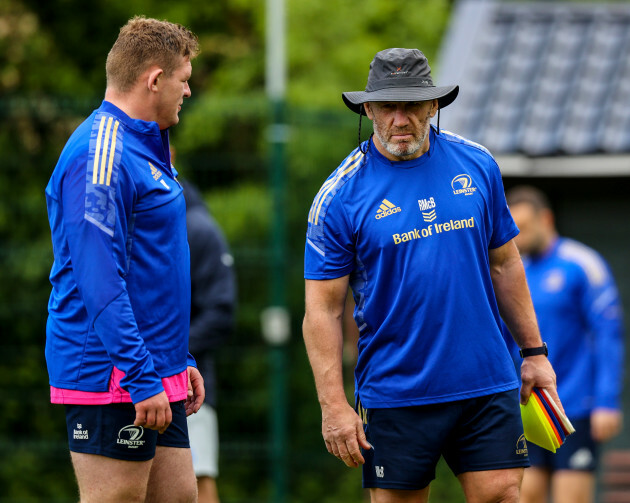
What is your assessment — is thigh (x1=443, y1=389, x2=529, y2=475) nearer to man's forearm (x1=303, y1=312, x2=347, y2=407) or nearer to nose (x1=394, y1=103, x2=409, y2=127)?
man's forearm (x1=303, y1=312, x2=347, y2=407)

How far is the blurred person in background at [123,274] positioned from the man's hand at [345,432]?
1.97 feet

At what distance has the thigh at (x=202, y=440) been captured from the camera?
654cm

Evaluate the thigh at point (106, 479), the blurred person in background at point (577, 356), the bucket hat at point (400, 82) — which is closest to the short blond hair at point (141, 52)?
the bucket hat at point (400, 82)

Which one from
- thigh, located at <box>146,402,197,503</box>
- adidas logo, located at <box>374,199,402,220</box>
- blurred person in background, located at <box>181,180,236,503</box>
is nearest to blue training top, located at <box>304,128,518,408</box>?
adidas logo, located at <box>374,199,402,220</box>

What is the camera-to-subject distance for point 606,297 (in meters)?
7.64

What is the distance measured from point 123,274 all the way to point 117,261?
0.06 m

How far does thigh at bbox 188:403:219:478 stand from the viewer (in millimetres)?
6535

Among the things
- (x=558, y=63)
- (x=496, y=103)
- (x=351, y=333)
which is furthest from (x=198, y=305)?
(x=558, y=63)

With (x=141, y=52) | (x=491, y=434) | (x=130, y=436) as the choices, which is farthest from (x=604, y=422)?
(x=141, y=52)

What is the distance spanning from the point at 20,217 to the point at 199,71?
6.51 metres

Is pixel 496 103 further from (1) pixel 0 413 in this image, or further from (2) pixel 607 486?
(1) pixel 0 413

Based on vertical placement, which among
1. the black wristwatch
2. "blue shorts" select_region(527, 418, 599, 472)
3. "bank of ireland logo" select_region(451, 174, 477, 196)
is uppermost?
"bank of ireland logo" select_region(451, 174, 477, 196)

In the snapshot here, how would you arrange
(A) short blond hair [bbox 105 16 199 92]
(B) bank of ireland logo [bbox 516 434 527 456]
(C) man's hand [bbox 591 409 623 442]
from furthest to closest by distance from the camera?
(C) man's hand [bbox 591 409 623 442]
(B) bank of ireland logo [bbox 516 434 527 456]
(A) short blond hair [bbox 105 16 199 92]

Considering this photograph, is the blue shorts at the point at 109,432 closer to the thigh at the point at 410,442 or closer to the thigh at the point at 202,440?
the thigh at the point at 410,442
